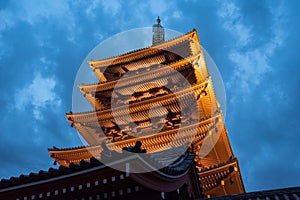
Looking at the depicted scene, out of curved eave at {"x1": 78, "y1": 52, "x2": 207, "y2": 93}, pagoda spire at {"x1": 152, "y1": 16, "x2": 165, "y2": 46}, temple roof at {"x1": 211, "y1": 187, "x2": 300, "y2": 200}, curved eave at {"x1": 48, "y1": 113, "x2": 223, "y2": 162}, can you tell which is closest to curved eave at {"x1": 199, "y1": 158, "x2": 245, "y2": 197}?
curved eave at {"x1": 48, "y1": 113, "x2": 223, "y2": 162}

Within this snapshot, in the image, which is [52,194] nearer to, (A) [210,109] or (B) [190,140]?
(B) [190,140]

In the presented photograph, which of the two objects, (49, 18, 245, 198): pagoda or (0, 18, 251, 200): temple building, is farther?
(49, 18, 245, 198): pagoda

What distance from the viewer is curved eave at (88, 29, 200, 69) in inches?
744

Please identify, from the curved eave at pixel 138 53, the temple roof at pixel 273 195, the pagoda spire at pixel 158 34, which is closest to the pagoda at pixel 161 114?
the curved eave at pixel 138 53

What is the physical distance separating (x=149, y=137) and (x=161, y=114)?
8.33 feet

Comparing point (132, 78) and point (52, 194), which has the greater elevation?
point (132, 78)

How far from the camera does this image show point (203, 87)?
611 inches

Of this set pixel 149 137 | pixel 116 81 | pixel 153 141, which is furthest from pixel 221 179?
pixel 116 81

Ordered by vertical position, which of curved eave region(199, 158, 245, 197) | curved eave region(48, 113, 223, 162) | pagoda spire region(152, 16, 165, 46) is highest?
pagoda spire region(152, 16, 165, 46)

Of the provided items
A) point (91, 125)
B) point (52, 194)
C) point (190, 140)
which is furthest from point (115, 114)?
point (52, 194)

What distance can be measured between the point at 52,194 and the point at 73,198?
1.43 feet

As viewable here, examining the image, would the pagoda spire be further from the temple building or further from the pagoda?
the pagoda

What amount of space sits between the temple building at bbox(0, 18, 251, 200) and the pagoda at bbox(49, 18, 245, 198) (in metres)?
0.04

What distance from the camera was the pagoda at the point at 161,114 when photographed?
13.9 metres
